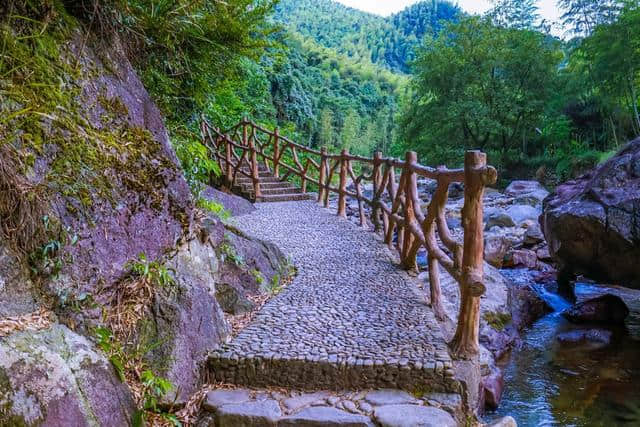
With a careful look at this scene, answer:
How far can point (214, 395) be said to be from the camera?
2543mm

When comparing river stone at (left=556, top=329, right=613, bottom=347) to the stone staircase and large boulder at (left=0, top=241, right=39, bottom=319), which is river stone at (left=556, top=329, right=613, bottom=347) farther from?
the stone staircase

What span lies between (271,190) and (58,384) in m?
8.44

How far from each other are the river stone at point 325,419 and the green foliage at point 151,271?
3.35 ft

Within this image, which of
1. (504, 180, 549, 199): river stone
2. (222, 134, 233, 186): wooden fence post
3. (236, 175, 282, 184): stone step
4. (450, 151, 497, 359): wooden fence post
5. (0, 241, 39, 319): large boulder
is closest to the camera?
(0, 241, 39, 319): large boulder

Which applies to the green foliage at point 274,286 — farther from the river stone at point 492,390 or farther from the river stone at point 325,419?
the river stone at point 492,390

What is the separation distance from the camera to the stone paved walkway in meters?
2.57

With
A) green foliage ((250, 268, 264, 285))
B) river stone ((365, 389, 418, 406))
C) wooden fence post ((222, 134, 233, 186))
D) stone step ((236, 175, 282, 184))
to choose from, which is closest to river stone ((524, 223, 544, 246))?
stone step ((236, 175, 282, 184))

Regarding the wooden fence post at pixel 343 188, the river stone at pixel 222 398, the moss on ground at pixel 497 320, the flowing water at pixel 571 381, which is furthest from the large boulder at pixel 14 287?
the wooden fence post at pixel 343 188

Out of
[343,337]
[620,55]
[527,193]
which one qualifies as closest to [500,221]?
[527,193]

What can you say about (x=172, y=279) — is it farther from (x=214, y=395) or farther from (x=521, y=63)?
(x=521, y=63)

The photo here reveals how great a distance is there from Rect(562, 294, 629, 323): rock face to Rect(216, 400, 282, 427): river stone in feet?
16.3

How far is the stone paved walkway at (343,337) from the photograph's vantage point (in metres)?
2.57

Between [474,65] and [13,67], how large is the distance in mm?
19510

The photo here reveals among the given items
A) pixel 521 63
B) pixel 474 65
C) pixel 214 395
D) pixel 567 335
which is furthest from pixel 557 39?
pixel 214 395
